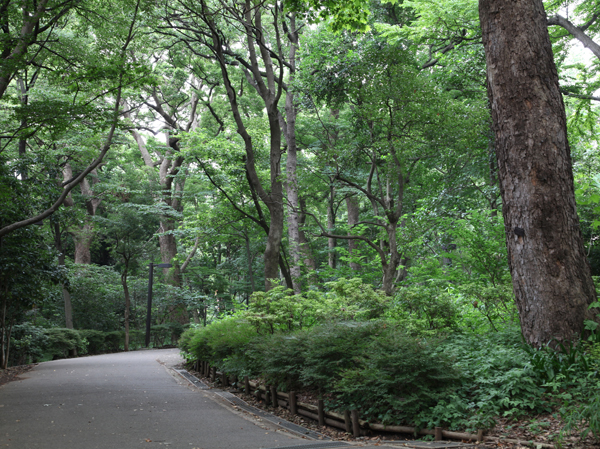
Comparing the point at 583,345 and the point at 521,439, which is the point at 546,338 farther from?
the point at 521,439

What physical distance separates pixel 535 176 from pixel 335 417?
3.92 meters

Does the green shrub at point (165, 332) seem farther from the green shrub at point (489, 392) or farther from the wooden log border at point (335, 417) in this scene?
the green shrub at point (489, 392)

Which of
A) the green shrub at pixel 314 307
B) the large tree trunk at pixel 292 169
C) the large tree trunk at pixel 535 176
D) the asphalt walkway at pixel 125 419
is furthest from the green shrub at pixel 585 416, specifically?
the large tree trunk at pixel 292 169

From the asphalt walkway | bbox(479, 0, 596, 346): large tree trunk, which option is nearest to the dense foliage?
bbox(479, 0, 596, 346): large tree trunk

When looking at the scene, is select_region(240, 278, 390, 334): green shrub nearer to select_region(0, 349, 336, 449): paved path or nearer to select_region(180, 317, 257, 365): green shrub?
select_region(180, 317, 257, 365): green shrub

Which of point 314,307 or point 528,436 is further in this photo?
point 314,307

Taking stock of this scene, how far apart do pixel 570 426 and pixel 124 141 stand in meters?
24.9

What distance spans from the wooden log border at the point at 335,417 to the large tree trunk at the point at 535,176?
1725mm

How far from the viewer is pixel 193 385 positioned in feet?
34.6

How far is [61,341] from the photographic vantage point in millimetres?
18828

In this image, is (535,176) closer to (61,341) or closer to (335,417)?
(335,417)

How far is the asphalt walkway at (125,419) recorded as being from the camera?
17.3 feet

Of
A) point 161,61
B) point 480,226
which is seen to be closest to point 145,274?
point 161,61

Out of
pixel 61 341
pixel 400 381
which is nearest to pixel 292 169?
pixel 61 341
